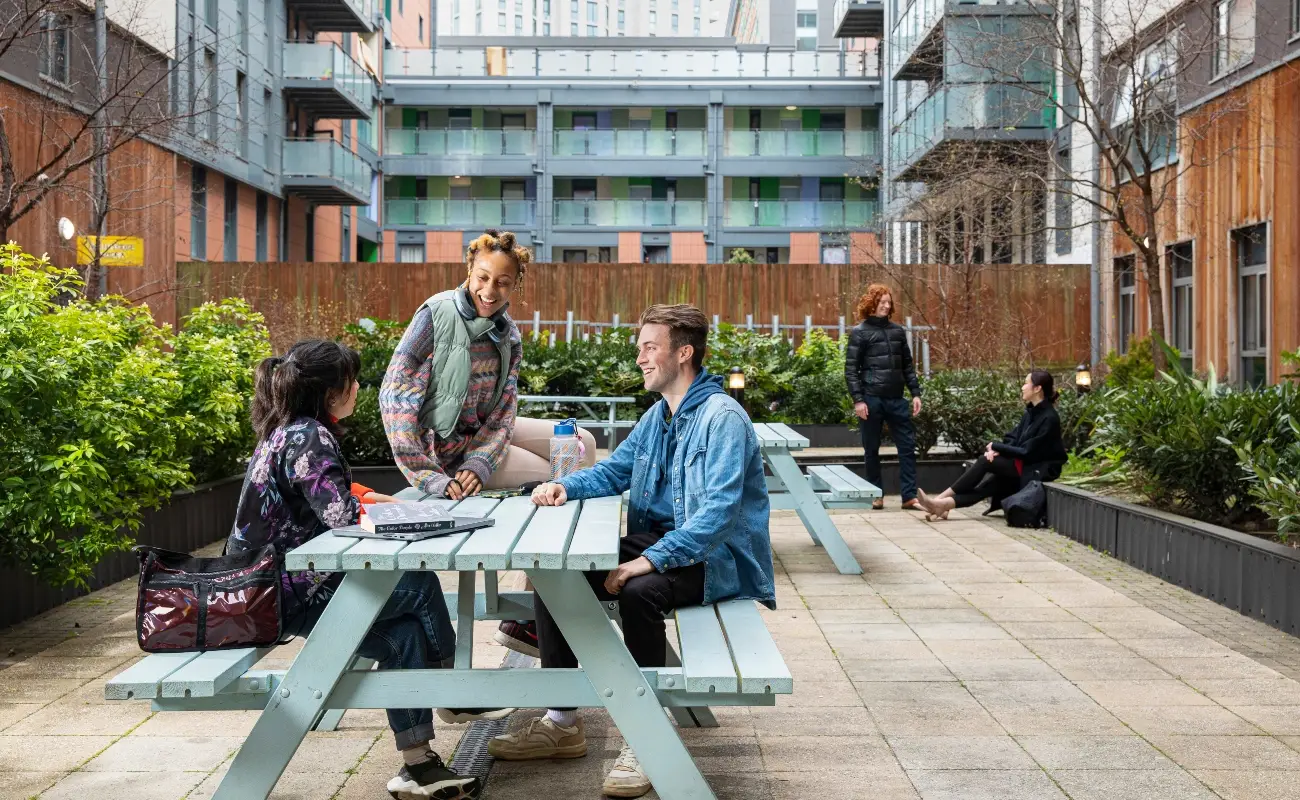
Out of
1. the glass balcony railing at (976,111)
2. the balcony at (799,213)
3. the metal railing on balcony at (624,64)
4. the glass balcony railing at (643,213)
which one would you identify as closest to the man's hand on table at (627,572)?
the glass balcony railing at (976,111)

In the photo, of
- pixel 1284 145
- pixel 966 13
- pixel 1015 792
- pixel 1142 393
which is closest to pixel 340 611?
pixel 1015 792

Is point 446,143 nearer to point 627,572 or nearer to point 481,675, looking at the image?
point 627,572

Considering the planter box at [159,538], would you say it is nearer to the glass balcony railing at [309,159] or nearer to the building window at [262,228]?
the building window at [262,228]

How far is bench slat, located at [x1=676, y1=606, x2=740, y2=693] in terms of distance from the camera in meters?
Result: 3.49

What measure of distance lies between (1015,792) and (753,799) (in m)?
0.79

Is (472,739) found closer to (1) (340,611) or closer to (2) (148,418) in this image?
(1) (340,611)

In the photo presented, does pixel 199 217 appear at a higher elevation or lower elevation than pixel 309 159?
lower

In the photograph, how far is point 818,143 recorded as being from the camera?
47.5 metres

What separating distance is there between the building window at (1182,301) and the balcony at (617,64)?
93.0 feet

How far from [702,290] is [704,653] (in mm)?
24699

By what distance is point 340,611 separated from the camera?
3682 mm

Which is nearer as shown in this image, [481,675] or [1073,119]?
[481,675]

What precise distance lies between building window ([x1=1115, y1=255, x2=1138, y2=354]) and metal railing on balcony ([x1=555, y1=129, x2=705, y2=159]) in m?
25.2

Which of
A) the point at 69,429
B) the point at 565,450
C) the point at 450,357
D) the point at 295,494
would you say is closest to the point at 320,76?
the point at 69,429
